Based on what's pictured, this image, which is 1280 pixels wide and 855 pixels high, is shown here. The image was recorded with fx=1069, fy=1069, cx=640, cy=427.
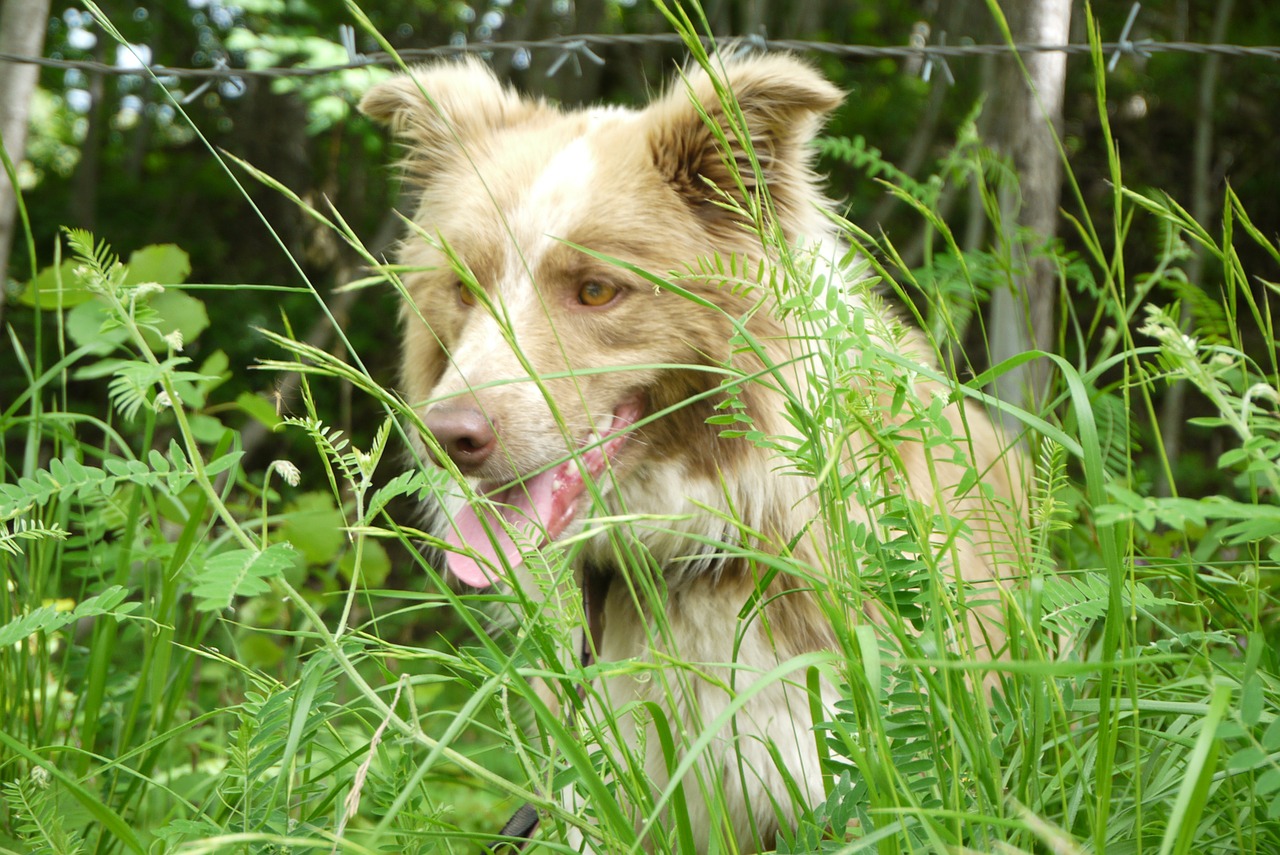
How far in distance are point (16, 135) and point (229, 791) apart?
1.83 meters

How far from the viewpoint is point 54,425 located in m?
2.14

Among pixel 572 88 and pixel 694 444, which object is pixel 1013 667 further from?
pixel 572 88

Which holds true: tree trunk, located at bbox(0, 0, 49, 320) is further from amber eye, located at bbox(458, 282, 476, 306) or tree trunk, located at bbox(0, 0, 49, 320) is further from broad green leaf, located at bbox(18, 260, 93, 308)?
amber eye, located at bbox(458, 282, 476, 306)

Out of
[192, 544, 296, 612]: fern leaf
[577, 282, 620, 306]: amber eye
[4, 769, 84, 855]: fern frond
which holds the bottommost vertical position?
[4, 769, 84, 855]: fern frond

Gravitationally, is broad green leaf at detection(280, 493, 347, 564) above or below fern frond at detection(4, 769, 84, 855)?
below

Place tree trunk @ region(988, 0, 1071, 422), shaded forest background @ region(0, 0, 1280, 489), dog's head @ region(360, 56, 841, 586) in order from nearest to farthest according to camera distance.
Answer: dog's head @ region(360, 56, 841, 586)
tree trunk @ region(988, 0, 1071, 422)
shaded forest background @ region(0, 0, 1280, 489)

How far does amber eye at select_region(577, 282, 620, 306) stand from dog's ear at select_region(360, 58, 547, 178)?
0.68 metres

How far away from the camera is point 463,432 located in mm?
2164

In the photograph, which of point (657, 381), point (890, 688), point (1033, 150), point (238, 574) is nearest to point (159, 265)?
point (657, 381)

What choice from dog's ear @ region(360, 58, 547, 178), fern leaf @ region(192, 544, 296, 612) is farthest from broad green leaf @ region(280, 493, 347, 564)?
fern leaf @ region(192, 544, 296, 612)

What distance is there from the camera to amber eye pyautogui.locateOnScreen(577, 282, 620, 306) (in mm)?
2479

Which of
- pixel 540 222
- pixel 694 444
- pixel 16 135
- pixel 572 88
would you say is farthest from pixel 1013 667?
pixel 572 88

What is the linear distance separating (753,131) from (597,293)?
20.6 inches

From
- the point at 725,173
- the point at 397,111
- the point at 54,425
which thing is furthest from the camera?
the point at 397,111
